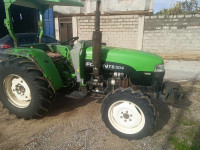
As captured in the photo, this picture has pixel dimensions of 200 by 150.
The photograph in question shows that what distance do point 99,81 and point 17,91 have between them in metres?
1.47

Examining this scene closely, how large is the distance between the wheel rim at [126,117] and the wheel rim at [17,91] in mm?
1475

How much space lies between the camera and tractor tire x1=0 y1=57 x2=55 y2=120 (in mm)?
2646

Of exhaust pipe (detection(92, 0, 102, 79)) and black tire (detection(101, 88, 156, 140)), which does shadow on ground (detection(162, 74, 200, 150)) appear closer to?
black tire (detection(101, 88, 156, 140))

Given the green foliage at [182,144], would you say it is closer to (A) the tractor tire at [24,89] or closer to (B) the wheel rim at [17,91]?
(A) the tractor tire at [24,89]

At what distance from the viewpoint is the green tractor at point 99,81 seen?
238cm

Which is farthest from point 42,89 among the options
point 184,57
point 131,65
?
point 184,57

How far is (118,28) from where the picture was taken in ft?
30.8

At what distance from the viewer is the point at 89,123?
2801 mm

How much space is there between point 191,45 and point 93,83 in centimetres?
749

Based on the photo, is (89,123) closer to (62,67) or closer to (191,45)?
(62,67)

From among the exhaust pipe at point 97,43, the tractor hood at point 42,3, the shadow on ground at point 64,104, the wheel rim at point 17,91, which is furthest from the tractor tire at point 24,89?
the tractor hood at point 42,3

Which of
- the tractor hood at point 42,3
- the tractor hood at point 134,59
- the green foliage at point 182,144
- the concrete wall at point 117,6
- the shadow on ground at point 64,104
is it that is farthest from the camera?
the concrete wall at point 117,6

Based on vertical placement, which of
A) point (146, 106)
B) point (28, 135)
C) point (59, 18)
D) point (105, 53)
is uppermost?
point (59, 18)

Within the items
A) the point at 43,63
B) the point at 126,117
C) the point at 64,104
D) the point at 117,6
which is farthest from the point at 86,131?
the point at 117,6
